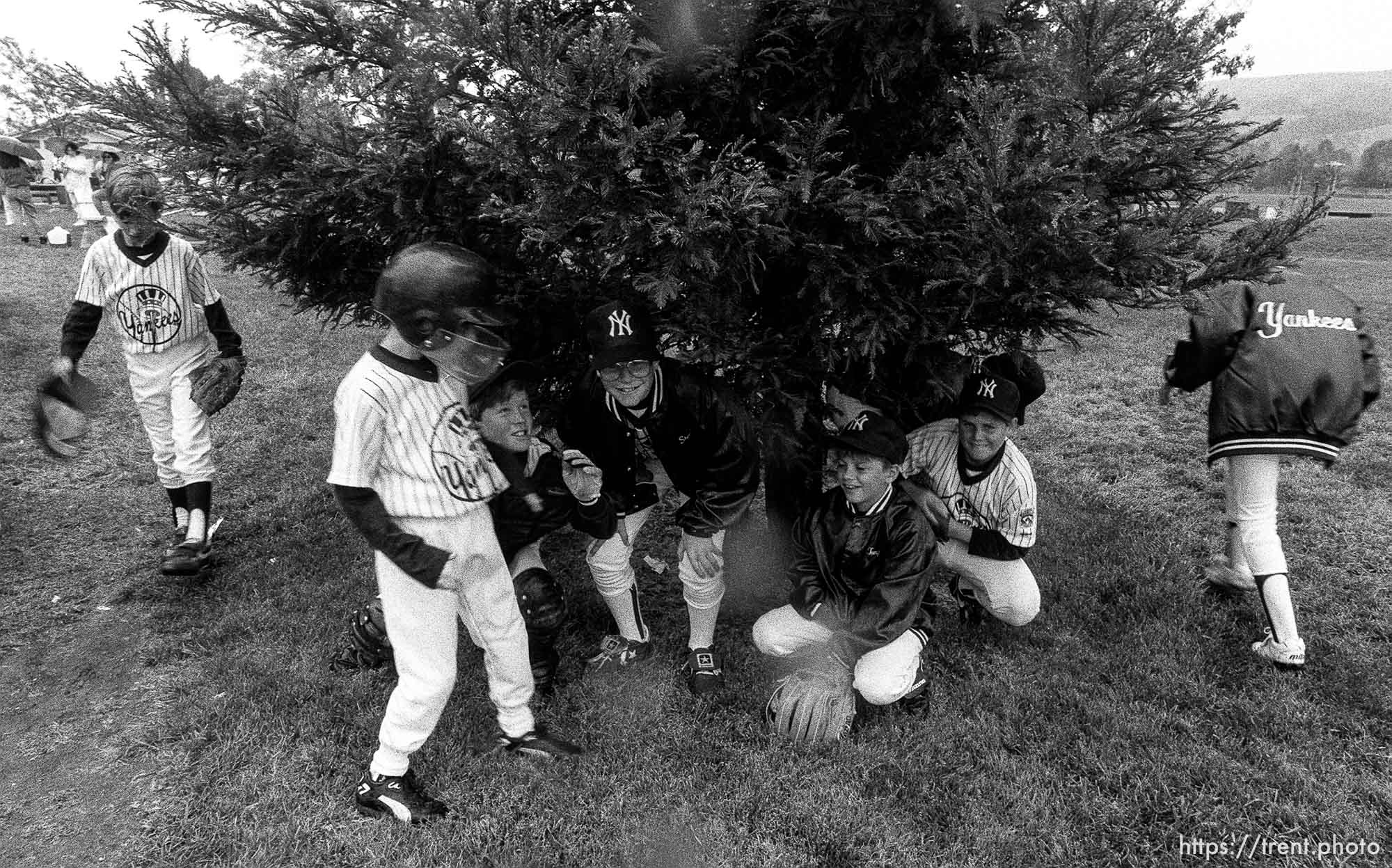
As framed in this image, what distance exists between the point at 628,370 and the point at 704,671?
158 centimetres

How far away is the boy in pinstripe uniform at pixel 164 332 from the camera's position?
438 cm

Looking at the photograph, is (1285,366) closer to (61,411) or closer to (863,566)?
(863,566)

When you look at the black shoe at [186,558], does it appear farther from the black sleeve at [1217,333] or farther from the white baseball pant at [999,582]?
the black sleeve at [1217,333]

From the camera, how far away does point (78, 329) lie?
4.40 metres

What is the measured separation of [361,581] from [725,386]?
8.65 feet

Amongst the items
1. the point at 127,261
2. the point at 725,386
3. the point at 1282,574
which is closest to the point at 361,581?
the point at 127,261

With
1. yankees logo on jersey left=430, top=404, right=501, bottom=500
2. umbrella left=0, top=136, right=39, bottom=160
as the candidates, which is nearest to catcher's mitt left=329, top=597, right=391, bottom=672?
yankees logo on jersey left=430, top=404, right=501, bottom=500

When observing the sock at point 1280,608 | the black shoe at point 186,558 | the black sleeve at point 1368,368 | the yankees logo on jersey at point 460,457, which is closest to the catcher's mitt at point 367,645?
the yankees logo on jersey at point 460,457

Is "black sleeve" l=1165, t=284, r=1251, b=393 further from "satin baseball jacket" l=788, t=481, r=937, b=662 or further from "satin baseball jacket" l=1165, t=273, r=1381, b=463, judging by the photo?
"satin baseball jacket" l=788, t=481, r=937, b=662

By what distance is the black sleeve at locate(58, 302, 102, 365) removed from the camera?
4.36 meters

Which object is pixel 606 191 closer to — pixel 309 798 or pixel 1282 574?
pixel 309 798

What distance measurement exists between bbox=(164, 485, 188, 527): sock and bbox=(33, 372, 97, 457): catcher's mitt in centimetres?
71

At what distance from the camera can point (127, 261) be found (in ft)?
14.6

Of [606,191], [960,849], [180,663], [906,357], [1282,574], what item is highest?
[606,191]
